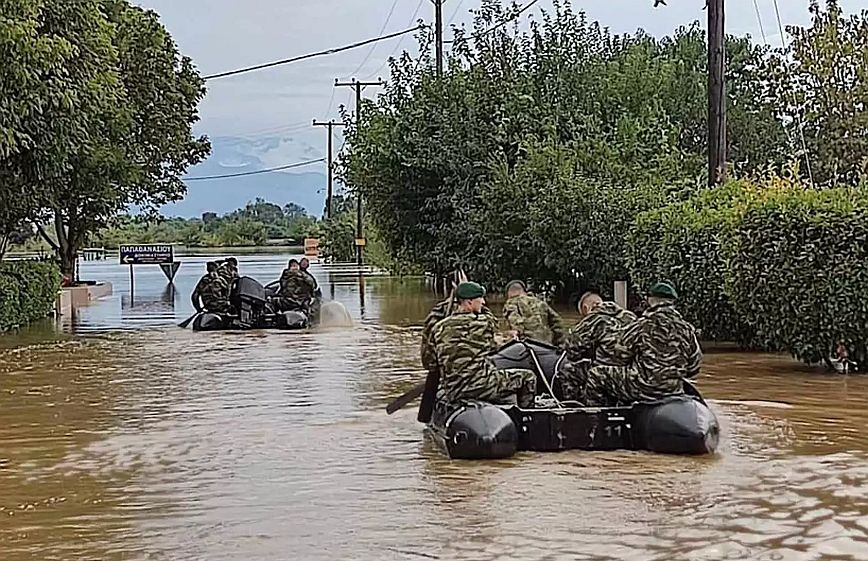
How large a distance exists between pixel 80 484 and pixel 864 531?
20.2ft

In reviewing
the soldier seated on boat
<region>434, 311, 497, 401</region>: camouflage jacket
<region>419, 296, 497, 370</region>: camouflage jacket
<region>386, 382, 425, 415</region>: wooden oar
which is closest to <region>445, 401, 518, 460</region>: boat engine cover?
<region>434, 311, 497, 401</region>: camouflage jacket

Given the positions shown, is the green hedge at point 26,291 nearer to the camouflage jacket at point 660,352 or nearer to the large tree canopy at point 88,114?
the large tree canopy at point 88,114

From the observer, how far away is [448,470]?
11.4 m

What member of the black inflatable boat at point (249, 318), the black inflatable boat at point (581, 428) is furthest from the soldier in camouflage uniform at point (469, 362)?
the black inflatable boat at point (249, 318)

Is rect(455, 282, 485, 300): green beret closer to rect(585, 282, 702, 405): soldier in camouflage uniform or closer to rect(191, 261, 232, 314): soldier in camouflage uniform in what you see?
rect(585, 282, 702, 405): soldier in camouflage uniform

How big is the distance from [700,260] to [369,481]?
38.2 ft

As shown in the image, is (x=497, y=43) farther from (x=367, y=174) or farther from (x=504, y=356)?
(x=504, y=356)

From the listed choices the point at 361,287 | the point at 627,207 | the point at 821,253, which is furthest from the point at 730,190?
the point at 361,287

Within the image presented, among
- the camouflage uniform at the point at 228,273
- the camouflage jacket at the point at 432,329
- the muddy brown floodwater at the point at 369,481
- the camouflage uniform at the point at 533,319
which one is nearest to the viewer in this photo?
the muddy brown floodwater at the point at 369,481

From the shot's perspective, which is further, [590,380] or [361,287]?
[361,287]

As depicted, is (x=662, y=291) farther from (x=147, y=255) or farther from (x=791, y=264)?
(x=147, y=255)

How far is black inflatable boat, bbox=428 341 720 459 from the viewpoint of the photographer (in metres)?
11.7

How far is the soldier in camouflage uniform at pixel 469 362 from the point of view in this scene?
39.8 feet

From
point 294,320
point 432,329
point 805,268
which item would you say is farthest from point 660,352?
point 294,320
